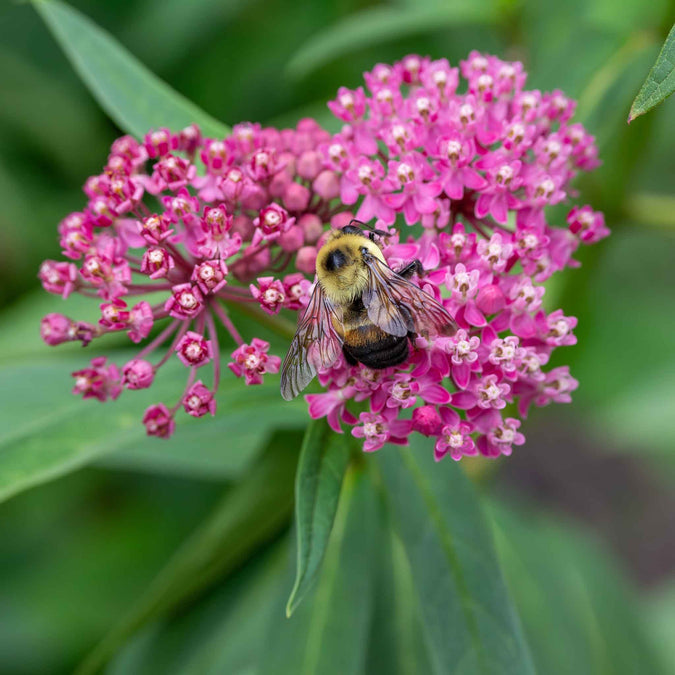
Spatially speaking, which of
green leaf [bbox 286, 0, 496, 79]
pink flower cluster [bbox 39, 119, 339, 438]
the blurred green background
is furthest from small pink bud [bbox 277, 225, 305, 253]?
green leaf [bbox 286, 0, 496, 79]

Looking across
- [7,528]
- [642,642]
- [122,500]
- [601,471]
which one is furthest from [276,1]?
[601,471]

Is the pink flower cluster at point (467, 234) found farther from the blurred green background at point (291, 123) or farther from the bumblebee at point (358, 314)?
the blurred green background at point (291, 123)

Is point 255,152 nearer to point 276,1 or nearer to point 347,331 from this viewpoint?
point 347,331

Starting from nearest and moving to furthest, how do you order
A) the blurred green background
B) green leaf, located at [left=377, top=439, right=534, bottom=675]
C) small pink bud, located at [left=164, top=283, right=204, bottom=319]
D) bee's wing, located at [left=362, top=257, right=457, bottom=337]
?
bee's wing, located at [left=362, top=257, right=457, bottom=337] → small pink bud, located at [left=164, top=283, right=204, bottom=319] → green leaf, located at [left=377, top=439, right=534, bottom=675] → the blurred green background

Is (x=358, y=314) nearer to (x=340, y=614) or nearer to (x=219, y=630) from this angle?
(x=340, y=614)

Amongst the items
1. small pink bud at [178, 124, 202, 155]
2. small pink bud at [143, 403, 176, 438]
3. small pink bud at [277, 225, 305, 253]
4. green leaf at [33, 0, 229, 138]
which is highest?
green leaf at [33, 0, 229, 138]

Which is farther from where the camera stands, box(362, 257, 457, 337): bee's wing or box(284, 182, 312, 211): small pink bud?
box(284, 182, 312, 211): small pink bud

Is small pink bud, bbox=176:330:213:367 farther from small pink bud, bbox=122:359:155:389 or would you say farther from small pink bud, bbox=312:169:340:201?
small pink bud, bbox=312:169:340:201
